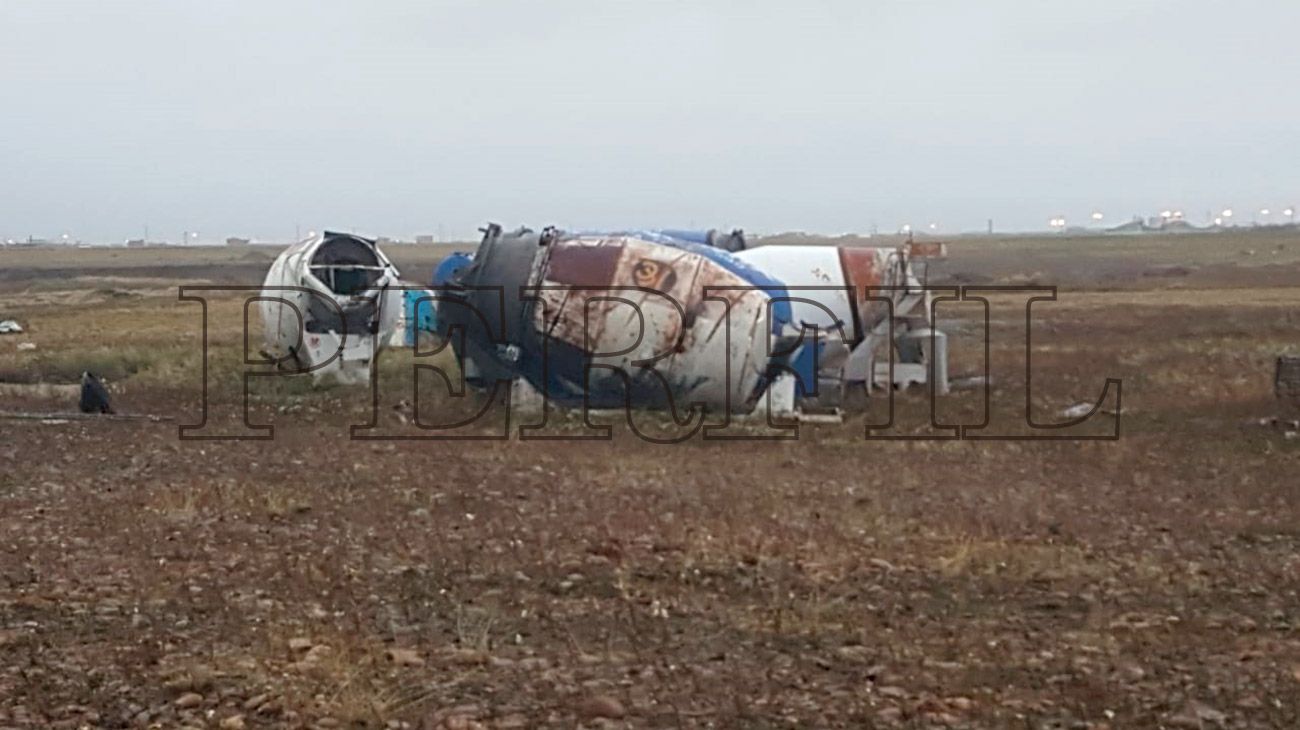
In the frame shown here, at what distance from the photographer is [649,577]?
26.0 ft

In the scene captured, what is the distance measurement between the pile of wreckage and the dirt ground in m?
1.05

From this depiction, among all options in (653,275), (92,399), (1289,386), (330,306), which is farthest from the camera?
(330,306)

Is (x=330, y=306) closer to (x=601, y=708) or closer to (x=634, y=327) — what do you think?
(x=634, y=327)

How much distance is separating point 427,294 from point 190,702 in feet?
41.7

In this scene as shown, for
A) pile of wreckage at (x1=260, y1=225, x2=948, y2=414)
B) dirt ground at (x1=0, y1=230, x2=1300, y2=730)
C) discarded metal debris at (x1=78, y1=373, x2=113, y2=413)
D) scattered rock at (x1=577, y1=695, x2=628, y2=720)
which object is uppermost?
pile of wreckage at (x1=260, y1=225, x2=948, y2=414)

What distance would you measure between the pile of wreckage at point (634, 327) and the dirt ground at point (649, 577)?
105cm

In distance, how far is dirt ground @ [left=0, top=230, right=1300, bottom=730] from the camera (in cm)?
573

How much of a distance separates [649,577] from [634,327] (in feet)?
23.2

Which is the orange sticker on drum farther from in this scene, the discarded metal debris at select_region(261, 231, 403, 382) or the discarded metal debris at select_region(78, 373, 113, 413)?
the discarded metal debris at select_region(78, 373, 113, 413)

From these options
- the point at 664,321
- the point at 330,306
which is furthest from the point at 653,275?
the point at 330,306

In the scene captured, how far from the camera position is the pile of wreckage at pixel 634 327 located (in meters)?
14.8

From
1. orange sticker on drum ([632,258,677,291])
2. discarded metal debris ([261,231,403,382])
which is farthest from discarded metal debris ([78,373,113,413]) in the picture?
orange sticker on drum ([632,258,677,291])

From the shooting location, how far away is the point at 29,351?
23422 mm

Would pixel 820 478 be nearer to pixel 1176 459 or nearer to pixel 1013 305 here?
pixel 1176 459
